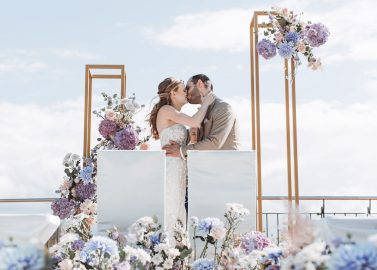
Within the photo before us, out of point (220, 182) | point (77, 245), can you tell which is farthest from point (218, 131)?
point (77, 245)

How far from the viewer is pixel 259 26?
6.29 m

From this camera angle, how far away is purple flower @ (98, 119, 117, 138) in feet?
23.3

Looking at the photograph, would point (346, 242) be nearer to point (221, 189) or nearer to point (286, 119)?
point (221, 189)

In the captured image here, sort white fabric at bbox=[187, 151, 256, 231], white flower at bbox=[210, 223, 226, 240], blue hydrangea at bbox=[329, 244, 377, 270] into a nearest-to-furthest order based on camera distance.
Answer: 1. blue hydrangea at bbox=[329, 244, 377, 270]
2. white flower at bbox=[210, 223, 226, 240]
3. white fabric at bbox=[187, 151, 256, 231]

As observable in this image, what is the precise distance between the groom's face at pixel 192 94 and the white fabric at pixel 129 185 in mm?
1496

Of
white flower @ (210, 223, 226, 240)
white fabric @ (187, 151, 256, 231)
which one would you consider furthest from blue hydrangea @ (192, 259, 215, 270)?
white fabric @ (187, 151, 256, 231)

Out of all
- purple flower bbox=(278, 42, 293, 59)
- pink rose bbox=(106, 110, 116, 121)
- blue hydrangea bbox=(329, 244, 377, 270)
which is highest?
purple flower bbox=(278, 42, 293, 59)

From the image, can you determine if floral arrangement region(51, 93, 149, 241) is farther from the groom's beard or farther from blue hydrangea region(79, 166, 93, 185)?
the groom's beard

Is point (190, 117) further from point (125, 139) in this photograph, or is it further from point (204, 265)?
point (204, 265)

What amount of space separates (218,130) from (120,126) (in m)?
2.28

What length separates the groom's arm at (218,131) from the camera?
5.04 m

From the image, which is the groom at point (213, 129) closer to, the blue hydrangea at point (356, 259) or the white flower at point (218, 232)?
the white flower at point (218, 232)

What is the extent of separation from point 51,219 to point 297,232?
1510 millimetres

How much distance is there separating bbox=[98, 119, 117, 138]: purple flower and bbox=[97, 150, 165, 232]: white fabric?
3.08 meters
